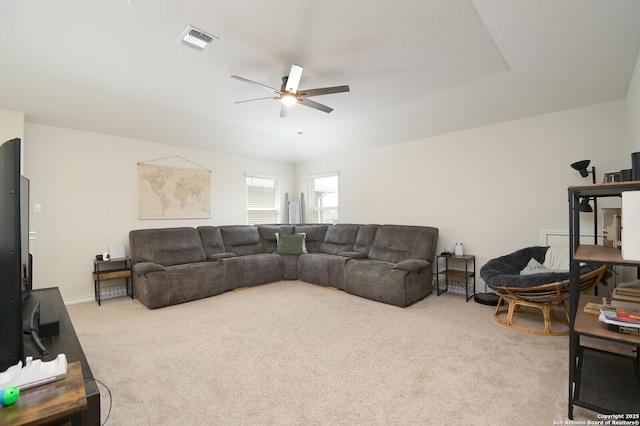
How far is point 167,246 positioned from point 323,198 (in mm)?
3367

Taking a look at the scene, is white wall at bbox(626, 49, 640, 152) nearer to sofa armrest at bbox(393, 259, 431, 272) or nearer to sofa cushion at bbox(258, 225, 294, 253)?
sofa armrest at bbox(393, 259, 431, 272)

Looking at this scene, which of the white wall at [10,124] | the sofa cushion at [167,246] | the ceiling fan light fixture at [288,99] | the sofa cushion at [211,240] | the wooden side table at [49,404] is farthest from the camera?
the sofa cushion at [211,240]

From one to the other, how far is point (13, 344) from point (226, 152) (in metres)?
5.27

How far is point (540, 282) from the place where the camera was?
289 cm

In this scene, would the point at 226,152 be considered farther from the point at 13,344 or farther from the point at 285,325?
the point at 13,344

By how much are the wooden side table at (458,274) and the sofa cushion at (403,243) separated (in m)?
0.26

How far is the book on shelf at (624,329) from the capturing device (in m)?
1.55

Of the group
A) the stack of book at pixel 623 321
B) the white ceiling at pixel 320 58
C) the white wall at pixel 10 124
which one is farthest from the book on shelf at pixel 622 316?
the white wall at pixel 10 124

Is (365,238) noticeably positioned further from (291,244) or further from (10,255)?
(10,255)

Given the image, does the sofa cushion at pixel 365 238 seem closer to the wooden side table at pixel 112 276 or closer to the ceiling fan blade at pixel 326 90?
the ceiling fan blade at pixel 326 90

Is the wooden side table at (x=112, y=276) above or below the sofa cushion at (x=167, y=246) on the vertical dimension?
below

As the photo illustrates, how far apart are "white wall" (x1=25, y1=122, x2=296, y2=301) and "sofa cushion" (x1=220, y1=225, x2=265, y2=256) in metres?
1.01

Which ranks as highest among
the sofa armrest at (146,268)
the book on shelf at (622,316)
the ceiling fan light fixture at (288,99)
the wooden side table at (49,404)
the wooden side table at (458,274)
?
the ceiling fan light fixture at (288,99)

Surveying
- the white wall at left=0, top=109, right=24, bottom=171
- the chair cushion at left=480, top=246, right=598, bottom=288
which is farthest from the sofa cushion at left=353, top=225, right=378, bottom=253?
the white wall at left=0, top=109, right=24, bottom=171
